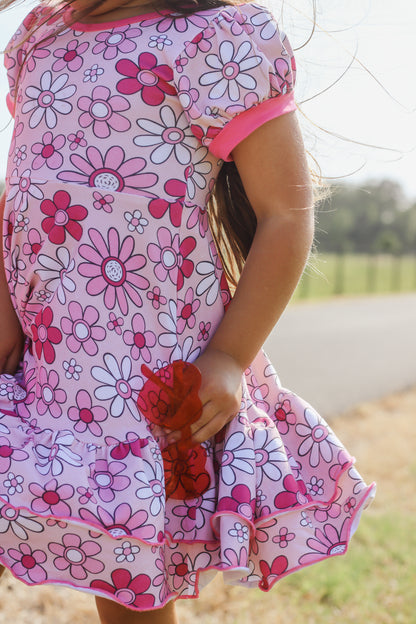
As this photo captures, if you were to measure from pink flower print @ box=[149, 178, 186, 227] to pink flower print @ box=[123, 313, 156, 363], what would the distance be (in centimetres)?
16

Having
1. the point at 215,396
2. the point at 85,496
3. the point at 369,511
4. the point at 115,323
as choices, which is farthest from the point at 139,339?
the point at 369,511

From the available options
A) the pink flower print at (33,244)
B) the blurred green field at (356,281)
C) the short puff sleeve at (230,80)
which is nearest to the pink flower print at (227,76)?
the short puff sleeve at (230,80)

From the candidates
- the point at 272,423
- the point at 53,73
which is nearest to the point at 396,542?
the point at 272,423

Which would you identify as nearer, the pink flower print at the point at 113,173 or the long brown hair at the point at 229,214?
the pink flower print at the point at 113,173

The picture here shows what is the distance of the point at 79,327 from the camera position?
1.10 meters

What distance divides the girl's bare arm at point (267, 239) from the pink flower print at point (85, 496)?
247mm

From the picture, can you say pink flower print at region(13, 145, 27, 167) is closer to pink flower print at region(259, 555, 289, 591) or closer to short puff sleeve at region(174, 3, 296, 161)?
short puff sleeve at region(174, 3, 296, 161)

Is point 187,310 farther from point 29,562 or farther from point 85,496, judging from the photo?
point 29,562

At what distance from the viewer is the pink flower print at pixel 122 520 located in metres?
0.98

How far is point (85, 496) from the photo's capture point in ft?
3.24

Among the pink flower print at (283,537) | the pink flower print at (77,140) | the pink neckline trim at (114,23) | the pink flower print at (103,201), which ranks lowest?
the pink flower print at (283,537)

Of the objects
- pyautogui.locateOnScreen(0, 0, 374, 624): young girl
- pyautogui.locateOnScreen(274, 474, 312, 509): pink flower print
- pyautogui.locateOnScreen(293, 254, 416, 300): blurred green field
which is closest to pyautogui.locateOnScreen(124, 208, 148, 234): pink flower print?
pyautogui.locateOnScreen(0, 0, 374, 624): young girl

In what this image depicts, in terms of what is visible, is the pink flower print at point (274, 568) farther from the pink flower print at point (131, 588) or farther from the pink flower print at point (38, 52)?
the pink flower print at point (38, 52)

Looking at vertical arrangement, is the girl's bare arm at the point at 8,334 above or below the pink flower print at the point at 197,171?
below
